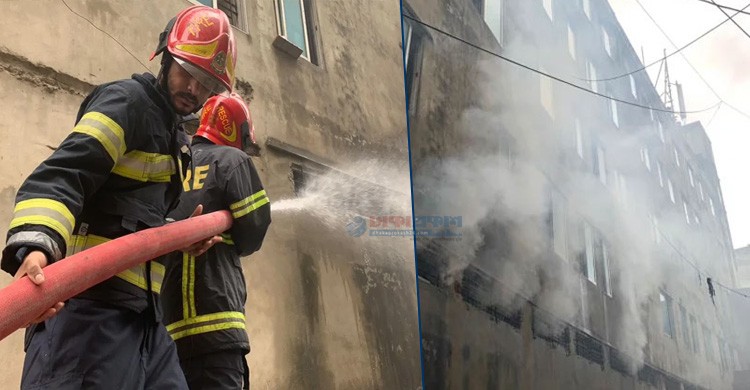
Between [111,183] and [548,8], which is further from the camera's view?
[548,8]

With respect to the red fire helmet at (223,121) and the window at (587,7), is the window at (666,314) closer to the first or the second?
the window at (587,7)

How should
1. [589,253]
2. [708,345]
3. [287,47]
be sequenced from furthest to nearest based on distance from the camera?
[708,345] < [589,253] < [287,47]

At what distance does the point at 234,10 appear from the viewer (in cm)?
218

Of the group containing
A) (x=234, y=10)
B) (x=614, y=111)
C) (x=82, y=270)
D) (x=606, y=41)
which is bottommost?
(x=82, y=270)

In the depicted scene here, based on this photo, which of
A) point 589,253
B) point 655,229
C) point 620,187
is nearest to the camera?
point 589,253

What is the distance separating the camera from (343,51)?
255cm

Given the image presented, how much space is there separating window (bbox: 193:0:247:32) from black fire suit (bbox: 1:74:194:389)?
1.09m

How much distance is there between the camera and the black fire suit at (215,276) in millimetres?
1325

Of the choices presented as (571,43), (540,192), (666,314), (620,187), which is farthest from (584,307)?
(666,314)

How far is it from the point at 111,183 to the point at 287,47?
1398 mm

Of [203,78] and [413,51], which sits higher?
[413,51]

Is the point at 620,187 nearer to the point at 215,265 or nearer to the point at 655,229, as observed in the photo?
the point at 655,229

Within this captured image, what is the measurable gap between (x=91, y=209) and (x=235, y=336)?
0.49 meters

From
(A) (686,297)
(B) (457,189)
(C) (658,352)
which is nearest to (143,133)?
(B) (457,189)
